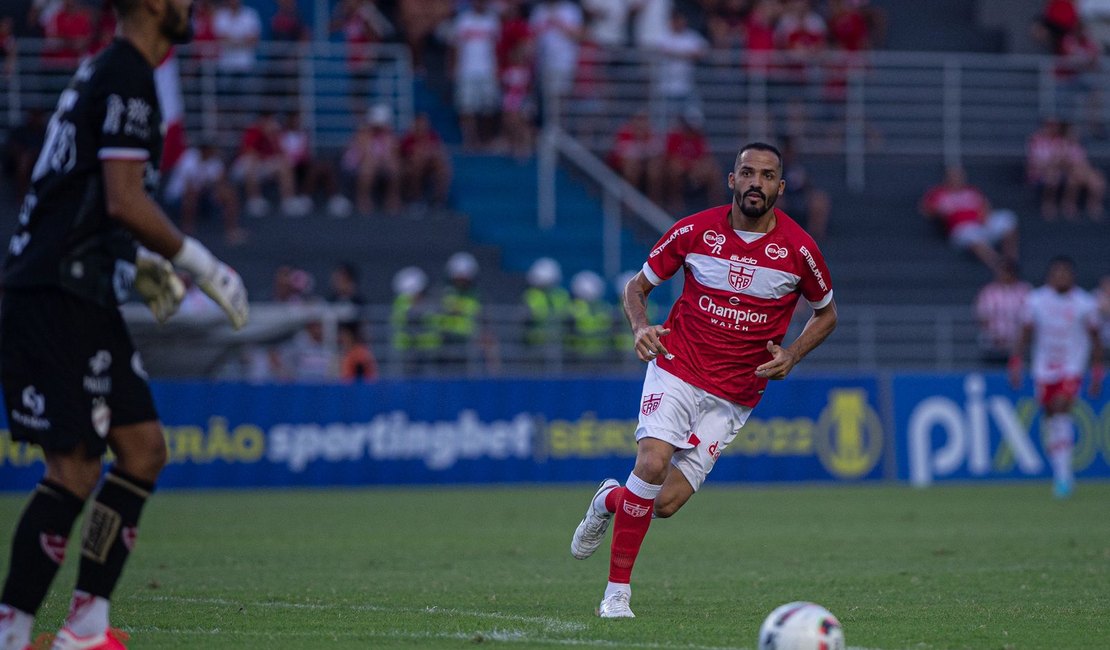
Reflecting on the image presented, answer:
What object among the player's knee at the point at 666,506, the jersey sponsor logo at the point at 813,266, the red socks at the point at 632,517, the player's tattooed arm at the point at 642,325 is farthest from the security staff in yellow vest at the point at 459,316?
the red socks at the point at 632,517

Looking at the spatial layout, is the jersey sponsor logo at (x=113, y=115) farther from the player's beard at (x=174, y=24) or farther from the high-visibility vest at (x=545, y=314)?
the high-visibility vest at (x=545, y=314)

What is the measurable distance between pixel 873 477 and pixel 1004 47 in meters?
13.7

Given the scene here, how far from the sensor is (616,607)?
26.9 feet

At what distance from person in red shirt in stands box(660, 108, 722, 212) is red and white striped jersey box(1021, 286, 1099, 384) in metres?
8.54

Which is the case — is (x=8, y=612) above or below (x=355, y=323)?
above

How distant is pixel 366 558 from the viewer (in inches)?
462

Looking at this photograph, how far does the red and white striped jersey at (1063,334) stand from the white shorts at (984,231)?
844 cm

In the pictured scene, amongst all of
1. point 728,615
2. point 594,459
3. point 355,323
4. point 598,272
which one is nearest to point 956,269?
point 598,272

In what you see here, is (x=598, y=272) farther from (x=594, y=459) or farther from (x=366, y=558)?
(x=366, y=558)

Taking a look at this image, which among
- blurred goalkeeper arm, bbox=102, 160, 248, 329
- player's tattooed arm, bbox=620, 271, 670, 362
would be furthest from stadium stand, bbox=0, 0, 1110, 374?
blurred goalkeeper arm, bbox=102, 160, 248, 329

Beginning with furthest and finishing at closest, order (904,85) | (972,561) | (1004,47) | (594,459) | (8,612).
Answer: (1004,47) < (904,85) < (594,459) < (972,561) < (8,612)

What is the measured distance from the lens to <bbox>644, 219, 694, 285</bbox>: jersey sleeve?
9016mm

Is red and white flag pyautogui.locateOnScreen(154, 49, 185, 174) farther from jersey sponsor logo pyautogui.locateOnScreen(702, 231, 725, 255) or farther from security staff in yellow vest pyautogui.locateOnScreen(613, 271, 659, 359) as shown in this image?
jersey sponsor logo pyautogui.locateOnScreen(702, 231, 725, 255)

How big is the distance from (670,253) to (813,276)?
2.64 ft
